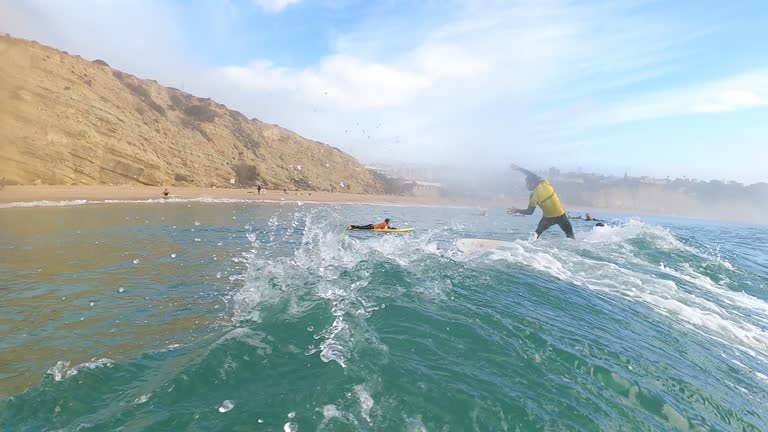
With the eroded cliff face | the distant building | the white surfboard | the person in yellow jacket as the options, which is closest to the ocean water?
the white surfboard

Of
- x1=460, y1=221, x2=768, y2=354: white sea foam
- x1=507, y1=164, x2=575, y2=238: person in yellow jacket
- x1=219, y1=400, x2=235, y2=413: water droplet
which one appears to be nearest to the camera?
x1=219, y1=400, x2=235, y2=413: water droplet

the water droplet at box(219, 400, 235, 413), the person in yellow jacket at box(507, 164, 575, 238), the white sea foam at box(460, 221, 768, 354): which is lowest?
the white sea foam at box(460, 221, 768, 354)

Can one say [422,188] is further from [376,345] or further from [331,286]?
[376,345]

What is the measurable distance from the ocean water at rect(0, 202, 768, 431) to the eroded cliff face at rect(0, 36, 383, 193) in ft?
84.4

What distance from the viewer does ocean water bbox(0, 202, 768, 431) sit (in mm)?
3285

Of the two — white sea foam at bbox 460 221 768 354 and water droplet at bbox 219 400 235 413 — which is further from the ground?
water droplet at bbox 219 400 235 413

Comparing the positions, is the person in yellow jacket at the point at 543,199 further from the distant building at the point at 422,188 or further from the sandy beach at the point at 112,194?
the distant building at the point at 422,188

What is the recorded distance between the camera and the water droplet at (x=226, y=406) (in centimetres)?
318

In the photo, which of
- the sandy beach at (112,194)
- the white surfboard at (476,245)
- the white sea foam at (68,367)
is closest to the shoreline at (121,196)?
the sandy beach at (112,194)

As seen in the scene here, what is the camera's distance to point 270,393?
11.2 ft

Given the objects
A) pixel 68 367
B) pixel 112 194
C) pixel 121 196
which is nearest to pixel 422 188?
pixel 121 196

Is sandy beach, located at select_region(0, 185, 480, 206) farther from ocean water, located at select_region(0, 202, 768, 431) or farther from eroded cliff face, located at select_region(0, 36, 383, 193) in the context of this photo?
ocean water, located at select_region(0, 202, 768, 431)

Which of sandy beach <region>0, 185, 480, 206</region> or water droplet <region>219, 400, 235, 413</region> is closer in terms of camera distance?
water droplet <region>219, 400, 235, 413</region>

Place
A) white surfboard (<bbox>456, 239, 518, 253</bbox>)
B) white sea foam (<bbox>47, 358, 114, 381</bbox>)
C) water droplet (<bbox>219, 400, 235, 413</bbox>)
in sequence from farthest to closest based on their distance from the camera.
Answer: white surfboard (<bbox>456, 239, 518, 253</bbox>) → white sea foam (<bbox>47, 358, 114, 381</bbox>) → water droplet (<bbox>219, 400, 235, 413</bbox>)
